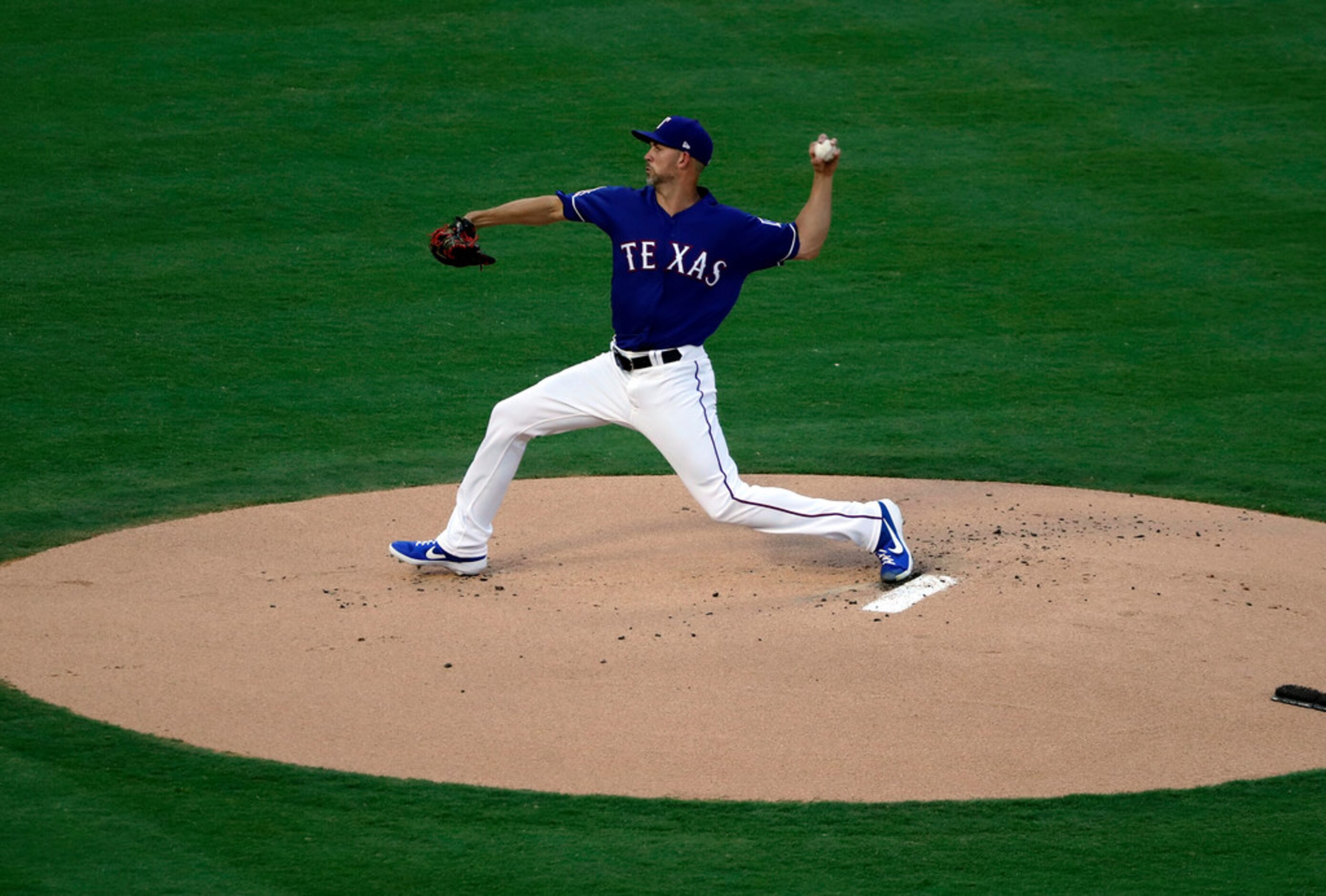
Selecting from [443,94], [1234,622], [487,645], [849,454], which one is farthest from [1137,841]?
[443,94]

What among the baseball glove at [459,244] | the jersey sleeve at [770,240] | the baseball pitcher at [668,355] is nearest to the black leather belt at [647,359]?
the baseball pitcher at [668,355]

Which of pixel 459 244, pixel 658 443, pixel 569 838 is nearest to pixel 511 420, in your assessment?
pixel 658 443

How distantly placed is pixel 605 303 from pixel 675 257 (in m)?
4.77

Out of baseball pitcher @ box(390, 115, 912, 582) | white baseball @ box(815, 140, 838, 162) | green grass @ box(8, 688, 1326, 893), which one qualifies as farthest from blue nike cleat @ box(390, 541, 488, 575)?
white baseball @ box(815, 140, 838, 162)

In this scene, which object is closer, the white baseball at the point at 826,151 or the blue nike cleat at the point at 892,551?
the white baseball at the point at 826,151

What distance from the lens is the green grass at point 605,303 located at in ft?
15.8

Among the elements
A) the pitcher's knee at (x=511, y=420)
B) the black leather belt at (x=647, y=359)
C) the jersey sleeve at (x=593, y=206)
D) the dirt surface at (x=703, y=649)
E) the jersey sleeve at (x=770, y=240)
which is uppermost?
the jersey sleeve at (x=593, y=206)

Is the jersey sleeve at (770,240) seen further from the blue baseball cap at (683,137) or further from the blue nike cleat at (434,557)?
the blue nike cleat at (434,557)

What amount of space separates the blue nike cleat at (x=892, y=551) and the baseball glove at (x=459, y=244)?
179 cm

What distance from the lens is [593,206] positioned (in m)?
6.69

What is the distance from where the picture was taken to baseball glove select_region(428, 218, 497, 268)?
6.73 m

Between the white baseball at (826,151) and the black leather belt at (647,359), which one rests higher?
the white baseball at (826,151)

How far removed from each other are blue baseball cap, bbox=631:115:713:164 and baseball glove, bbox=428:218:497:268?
765 mm

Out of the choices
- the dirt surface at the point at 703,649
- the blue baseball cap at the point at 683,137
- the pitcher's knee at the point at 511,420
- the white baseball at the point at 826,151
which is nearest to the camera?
the dirt surface at the point at 703,649
